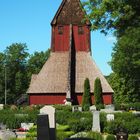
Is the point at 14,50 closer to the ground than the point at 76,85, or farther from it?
farther from it

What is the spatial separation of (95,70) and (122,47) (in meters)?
4.92

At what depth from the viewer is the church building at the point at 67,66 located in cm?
6525

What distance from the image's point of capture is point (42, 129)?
18.6m

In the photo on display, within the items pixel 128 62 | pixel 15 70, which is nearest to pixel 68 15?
pixel 128 62

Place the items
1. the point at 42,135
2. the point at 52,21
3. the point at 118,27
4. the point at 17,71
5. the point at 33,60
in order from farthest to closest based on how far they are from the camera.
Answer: the point at 33,60, the point at 17,71, the point at 52,21, the point at 118,27, the point at 42,135

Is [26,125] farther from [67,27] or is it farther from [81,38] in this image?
[67,27]

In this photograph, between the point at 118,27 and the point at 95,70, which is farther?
the point at 95,70

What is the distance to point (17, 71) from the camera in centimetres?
11156

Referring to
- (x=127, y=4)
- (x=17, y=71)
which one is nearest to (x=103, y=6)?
(x=127, y=4)

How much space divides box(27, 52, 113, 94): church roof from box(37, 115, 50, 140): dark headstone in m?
46.1

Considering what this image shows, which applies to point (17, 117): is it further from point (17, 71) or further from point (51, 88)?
point (17, 71)

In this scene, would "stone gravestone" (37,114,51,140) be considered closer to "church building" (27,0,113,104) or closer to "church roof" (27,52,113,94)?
"church building" (27,0,113,104)

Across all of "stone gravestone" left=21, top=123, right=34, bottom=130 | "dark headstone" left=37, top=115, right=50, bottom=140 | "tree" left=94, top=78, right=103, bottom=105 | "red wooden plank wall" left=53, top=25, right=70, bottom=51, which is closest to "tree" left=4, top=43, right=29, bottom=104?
"red wooden plank wall" left=53, top=25, right=70, bottom=51

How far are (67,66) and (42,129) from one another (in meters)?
49.4
